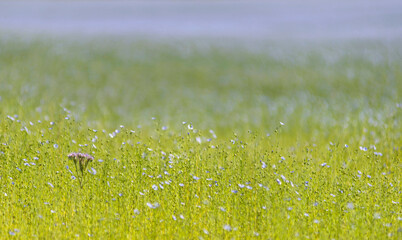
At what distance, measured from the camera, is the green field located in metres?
5.10

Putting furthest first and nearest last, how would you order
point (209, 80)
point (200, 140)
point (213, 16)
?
point (213, 16) < point (209, 80) < point (200, 140)

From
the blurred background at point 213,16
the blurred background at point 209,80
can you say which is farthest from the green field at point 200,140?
the blurred background at point 213,16

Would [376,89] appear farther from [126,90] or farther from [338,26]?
[338,26]

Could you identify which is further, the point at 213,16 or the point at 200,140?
the point at 213,16

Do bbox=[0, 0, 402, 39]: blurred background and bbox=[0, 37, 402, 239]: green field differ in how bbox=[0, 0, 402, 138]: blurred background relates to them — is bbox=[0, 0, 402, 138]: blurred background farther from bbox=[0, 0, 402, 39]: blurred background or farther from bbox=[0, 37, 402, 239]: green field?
bbox=[0, 0, 402, 39]: blurred background

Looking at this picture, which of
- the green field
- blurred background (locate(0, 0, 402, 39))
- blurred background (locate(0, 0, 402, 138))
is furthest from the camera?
blurred background (locate(0, 0, 402, 39))

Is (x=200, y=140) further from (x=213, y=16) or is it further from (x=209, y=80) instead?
(x=213, y=16)

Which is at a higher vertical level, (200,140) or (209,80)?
(200,140)

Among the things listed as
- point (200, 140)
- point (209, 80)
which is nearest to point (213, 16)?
point (209, 80)

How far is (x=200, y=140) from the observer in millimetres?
6262

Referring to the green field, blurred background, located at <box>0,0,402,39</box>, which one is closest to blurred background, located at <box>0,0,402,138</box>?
the green field

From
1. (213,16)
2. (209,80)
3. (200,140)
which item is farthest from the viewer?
(213,16)

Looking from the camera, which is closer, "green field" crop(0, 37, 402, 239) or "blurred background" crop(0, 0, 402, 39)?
"green field" crop(0, 37, 402, 239)

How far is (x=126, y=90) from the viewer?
51.9 ft
